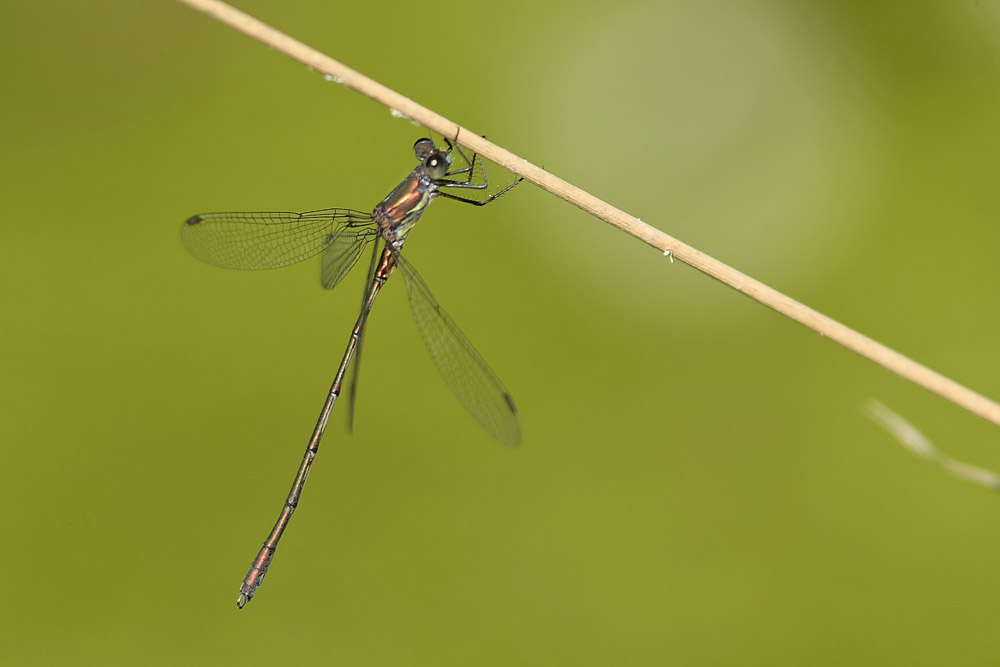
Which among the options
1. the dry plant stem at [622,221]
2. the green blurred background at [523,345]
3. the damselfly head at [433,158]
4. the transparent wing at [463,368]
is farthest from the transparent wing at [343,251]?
the dry plant stem at [622,221]

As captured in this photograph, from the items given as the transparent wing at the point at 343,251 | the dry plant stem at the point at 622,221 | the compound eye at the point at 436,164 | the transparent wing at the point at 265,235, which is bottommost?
the dry plant stem at the point at 622,221

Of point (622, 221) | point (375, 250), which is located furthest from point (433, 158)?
point (622, 221)

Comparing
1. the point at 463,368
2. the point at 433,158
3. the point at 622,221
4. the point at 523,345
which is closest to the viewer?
the point at 622,221

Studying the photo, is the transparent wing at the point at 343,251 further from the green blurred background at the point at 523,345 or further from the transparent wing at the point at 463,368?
the green blurred background at the point at 523,345

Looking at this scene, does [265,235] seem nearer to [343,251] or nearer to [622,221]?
A: [343,251]

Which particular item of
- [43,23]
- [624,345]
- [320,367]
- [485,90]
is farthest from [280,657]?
[43,23]

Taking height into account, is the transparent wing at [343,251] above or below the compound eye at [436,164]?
above
